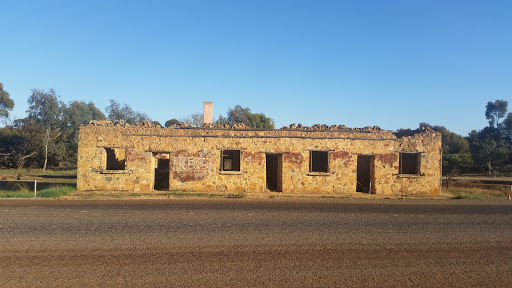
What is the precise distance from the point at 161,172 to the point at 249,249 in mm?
16444

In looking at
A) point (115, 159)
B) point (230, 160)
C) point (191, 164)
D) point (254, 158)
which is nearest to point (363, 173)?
point (254, 158)

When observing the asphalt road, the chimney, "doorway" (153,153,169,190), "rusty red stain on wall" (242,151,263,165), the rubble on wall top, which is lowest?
the asphalt road

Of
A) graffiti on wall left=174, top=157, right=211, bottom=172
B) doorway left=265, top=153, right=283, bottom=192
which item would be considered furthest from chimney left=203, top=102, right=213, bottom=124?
doorway left=265, top=153, right=283, bottom=192

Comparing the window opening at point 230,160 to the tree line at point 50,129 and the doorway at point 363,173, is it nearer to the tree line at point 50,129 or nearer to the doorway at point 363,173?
the doorway at point 363,173

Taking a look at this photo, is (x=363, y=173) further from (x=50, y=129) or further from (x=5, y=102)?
(x=5, y=102)

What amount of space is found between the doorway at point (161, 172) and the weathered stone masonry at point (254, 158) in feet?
1.10

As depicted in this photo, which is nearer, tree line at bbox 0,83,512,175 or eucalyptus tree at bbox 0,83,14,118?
tree line at bbox 0,83,512,175

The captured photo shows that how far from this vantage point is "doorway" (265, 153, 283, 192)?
20828 mm

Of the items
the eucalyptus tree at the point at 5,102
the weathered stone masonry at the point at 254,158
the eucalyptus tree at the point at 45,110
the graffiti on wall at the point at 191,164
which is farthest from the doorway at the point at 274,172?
the eucalyptus tree at the point at 5,102

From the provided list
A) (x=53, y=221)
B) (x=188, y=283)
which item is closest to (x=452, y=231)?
(x=188, y=283)

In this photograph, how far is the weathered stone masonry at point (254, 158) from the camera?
19.6m

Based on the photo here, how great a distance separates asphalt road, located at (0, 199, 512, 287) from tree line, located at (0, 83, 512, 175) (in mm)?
33795

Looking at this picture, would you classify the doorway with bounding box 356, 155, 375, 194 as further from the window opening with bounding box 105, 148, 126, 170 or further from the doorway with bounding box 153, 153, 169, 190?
the window opening with bounding box 105, 148, 126, 170

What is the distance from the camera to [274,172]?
22609mm
